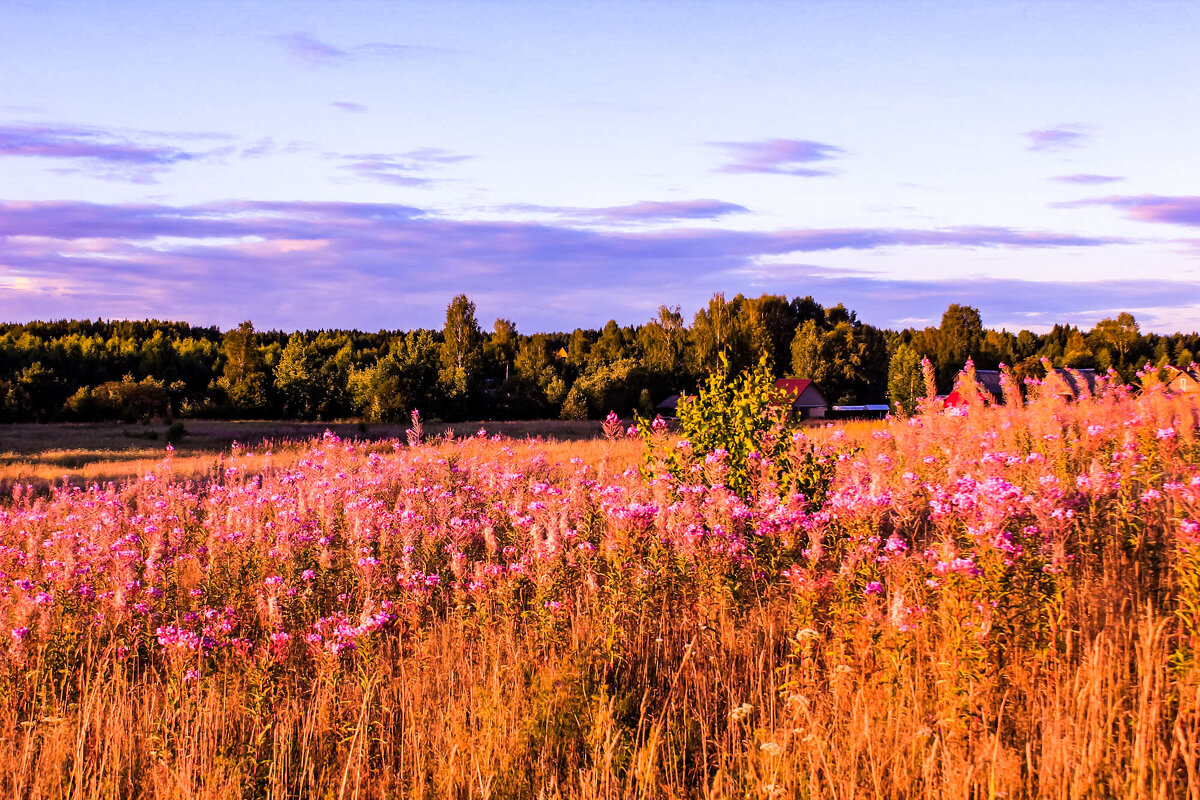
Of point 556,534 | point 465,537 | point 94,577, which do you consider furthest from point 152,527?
point 556,534

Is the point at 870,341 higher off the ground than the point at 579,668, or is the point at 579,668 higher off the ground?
the point at 870,341

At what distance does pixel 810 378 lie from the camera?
247 ft

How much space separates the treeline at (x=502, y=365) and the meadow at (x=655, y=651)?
52.0 metres

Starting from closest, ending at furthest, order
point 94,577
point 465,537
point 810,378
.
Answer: point 94,577
point 465,537
point 810,378

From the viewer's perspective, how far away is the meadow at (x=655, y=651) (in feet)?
11.1

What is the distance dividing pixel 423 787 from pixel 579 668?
0.95 metres

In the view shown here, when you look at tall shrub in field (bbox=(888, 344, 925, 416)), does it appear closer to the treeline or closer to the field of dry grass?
the treeline

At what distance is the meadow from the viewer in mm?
3391

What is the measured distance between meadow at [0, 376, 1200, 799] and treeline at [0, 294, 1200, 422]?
52.0 meters

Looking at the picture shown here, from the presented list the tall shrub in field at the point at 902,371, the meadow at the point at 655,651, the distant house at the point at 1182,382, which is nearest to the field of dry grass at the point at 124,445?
the meadow at the point at 655,651

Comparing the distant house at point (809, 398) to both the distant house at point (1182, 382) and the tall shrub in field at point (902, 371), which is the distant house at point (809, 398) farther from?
the distant house at point (1182, 382)

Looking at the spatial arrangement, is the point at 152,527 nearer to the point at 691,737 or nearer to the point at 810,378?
the point at 691,737

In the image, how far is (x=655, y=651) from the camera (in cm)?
454

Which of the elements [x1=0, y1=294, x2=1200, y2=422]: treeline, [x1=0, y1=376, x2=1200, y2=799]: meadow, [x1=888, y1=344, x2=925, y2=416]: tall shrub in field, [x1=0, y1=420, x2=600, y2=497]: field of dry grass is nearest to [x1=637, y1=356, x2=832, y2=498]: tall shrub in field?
[x1=0, y1=376, x2=1200, y2=799]: meadow
